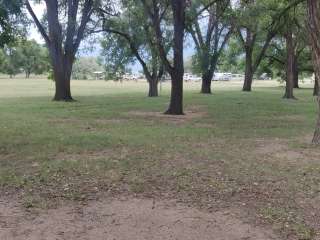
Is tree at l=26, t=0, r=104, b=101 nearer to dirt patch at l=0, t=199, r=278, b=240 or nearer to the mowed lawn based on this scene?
the mowed lawn

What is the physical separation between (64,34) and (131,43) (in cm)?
463

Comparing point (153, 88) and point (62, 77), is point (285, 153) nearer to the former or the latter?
point (62, 77)

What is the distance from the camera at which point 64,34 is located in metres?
26.1

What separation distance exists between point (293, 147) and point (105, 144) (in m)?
3.94

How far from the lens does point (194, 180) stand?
23.2ft

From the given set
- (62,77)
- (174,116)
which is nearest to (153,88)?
(62,77)

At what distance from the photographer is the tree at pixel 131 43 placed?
2737 centimetres

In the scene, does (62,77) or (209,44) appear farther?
(209,44)

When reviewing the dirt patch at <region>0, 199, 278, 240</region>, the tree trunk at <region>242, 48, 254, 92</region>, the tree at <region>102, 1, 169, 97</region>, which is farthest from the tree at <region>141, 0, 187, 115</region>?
the tree trunk at <region>242, 48, 254, 92</region>

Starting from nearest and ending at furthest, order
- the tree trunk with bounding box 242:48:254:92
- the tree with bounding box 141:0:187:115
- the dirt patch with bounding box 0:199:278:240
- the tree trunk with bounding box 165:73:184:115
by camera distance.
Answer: the dirt patch with bounding box 0:199:278:240
the tree with bounding box 141:0:187:115
the tree trunk with bounding box 165:73:184:115
the tree trunk with bounding box 242:48:254:92

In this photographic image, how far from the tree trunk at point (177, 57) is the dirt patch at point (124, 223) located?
1232cm

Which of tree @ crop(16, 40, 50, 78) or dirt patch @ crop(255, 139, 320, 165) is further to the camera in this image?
tree @ crop(16, 40, 50, 78)

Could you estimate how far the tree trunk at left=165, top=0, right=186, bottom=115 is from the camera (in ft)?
57.5

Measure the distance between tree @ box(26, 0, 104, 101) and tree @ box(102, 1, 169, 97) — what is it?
6.18 ft
